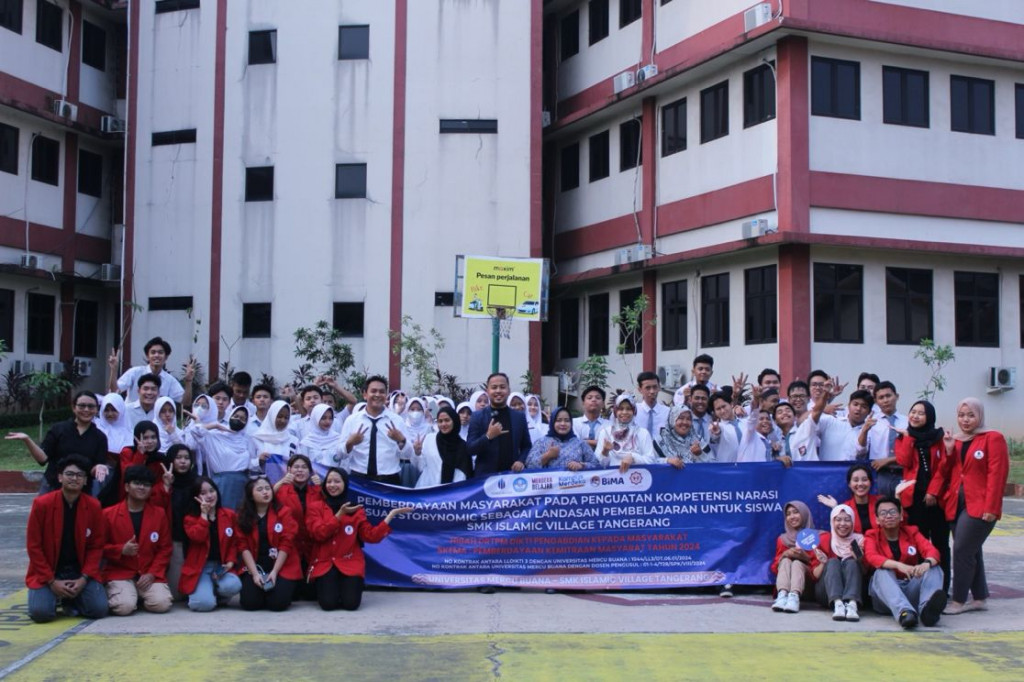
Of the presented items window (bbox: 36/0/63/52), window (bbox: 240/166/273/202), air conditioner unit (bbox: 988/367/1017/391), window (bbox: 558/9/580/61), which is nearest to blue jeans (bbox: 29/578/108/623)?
air conditioner unit (bbox: 988/367/1017/391)

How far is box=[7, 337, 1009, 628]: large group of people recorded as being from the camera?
8680mm

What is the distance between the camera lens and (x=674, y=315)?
2516 cm

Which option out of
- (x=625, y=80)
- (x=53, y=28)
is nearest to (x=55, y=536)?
(x=625, y=80)

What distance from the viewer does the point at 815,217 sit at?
21375 mm

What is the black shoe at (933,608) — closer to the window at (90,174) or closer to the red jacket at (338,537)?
the red jacket at (338,537)

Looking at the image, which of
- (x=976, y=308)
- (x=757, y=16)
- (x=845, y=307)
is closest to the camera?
(x=757, y=16)

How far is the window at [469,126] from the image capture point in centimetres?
2723

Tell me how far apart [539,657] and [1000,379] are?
727 inches

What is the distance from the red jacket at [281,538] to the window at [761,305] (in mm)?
14637

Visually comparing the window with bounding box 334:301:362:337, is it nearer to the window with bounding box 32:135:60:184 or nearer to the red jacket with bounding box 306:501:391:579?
the window with bounding box 32:135:60:184

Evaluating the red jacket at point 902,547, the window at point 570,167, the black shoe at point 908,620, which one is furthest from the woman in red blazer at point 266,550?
the window at point 570,167

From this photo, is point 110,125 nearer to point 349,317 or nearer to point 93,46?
point 93,46

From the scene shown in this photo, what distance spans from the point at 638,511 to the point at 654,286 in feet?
53.1

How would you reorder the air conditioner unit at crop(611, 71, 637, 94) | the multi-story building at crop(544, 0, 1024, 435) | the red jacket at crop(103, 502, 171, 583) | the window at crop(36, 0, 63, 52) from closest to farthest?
the red jacket at crop(103, 502, 171, 583)
the multi-story building at crop(544, 0, 1024, 435)
the air conditioner unit at crop(611, 71, 637, 94)
the window at crop(36, 0, 63, 52)
